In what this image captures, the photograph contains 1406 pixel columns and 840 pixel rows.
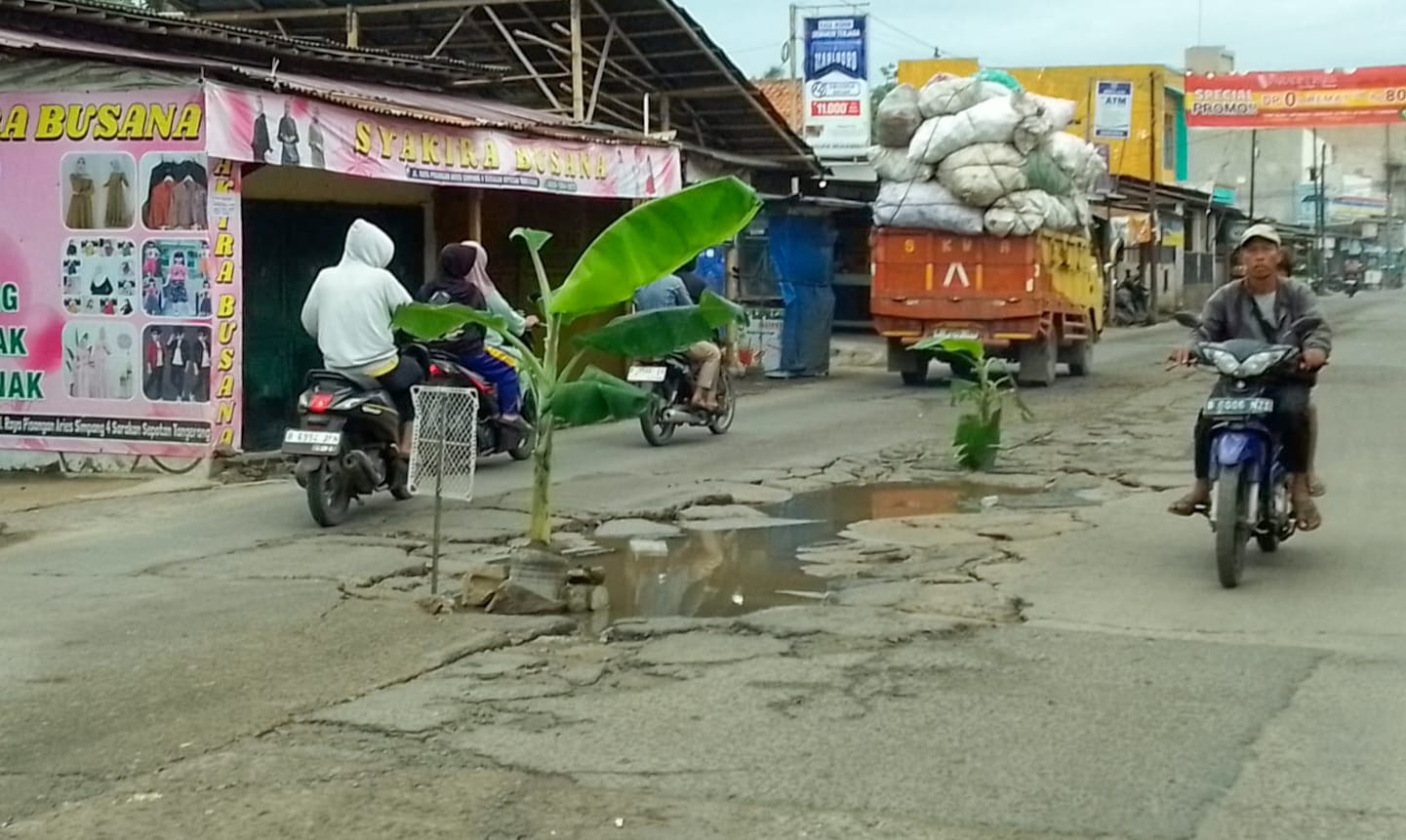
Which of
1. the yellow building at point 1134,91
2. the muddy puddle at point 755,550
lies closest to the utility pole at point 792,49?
the yellow building at point 1134,91

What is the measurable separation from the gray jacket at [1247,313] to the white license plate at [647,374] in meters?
6.47

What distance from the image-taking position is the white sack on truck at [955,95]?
20703 mm

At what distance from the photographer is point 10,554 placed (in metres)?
9.68

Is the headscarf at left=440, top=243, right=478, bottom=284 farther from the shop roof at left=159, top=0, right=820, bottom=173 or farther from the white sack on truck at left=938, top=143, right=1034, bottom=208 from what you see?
the white sack on truck at left=938, top=143, right=1034, bottom=208

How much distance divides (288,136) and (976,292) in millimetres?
10060

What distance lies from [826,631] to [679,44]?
1385 centimetres

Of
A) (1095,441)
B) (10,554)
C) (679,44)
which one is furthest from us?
(679,44)

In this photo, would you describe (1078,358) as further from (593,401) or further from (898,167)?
(593,401)

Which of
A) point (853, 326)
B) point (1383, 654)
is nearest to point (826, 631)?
point (1383, 654)

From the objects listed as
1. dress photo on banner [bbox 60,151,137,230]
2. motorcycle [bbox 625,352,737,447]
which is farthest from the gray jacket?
dress photo on banner [bbox 60,151,137,230]

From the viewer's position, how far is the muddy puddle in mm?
8219

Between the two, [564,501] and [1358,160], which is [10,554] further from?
[1358,160]

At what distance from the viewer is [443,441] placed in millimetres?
8359

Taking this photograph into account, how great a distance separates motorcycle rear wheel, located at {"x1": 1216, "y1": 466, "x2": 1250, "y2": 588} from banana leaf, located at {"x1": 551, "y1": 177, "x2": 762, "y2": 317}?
261 centimetres
